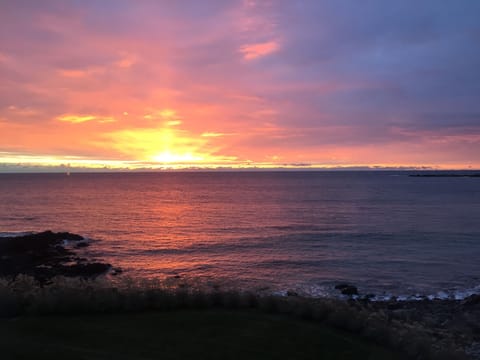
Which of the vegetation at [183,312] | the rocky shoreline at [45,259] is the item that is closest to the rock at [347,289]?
the vegetation at [183,312]

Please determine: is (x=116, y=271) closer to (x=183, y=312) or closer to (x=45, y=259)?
(x=45, y=259)

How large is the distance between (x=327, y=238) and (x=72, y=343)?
3557 cm

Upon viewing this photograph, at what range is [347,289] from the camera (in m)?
23.2

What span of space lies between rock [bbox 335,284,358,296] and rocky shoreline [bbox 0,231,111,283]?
51.4 ft

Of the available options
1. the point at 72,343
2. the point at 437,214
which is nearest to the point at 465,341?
the point at 72,343

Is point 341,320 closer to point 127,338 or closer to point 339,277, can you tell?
point 127,338

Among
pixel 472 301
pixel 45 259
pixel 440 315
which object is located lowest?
pixel 45 259

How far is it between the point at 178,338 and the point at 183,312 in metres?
2.19

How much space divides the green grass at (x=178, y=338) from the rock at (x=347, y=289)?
12420 millimetres

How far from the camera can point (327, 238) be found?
4216 centimetres

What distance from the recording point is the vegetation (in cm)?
977

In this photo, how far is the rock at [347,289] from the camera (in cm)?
2286

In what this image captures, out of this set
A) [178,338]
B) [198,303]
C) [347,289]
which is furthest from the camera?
[347,289]

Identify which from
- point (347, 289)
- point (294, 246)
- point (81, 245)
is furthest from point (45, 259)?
point (347, 289)
